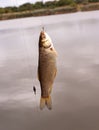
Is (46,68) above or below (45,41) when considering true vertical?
below

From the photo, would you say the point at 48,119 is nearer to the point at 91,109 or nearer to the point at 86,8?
the point at 91,109

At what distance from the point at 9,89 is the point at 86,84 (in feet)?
9.14

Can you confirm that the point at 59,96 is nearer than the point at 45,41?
No

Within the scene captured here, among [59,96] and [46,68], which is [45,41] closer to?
[46,68]

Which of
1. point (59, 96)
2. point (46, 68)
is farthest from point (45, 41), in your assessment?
point (59, 96)

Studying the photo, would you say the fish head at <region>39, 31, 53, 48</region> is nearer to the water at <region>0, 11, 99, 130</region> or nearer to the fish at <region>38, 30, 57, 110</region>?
the fish at <region>38, 30, 57, 110</region>

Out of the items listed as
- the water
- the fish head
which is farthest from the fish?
the water

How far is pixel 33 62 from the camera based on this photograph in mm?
22984

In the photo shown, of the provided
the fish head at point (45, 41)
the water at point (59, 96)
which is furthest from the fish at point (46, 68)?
the water at point (59, 96)

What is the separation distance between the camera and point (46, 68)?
17.7 ft

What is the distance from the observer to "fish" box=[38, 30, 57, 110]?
5.37 meters

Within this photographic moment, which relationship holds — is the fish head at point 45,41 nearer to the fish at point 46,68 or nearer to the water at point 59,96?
the fish at point 46,68

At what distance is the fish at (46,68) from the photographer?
5.37 metres

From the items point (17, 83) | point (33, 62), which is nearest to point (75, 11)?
point (33, 62)
